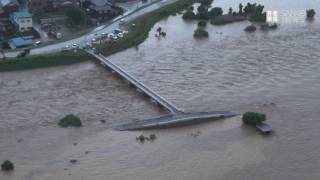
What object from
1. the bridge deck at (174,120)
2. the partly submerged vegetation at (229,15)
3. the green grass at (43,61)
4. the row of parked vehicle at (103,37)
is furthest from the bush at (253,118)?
the partly submerged vegetation at (229,15)

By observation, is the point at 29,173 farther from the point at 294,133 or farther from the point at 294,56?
the point at 294,56

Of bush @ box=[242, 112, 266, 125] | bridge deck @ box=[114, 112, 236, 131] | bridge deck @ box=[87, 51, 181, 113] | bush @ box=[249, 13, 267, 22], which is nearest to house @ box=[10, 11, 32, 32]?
bridge deck @ box=[87, 51, 181, 113]

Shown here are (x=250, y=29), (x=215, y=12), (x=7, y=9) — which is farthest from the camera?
(x=215, y=12)

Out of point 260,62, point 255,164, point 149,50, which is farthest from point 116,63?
point 255,164

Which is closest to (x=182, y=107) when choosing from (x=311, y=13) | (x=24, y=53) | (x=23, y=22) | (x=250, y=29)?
(x=24, y=53)

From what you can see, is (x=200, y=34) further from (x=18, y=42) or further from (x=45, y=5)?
(x=45, y=5)

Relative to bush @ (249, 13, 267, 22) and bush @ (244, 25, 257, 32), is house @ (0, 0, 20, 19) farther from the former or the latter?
bush @ (249, 13, 267, 22)

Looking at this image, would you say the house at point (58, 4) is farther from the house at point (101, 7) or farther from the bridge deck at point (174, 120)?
the bridge deck at point (174, 120)
